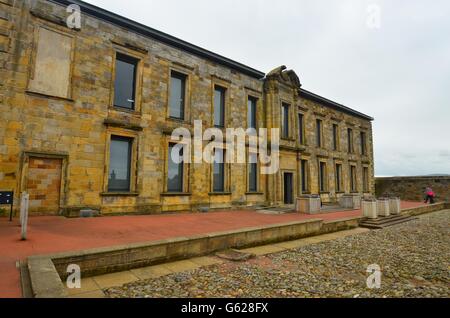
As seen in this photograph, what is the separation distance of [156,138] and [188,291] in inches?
336

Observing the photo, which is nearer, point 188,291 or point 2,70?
point 188,291

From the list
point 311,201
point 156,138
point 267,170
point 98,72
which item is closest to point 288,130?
point 267,170

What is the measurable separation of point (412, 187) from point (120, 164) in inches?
1132

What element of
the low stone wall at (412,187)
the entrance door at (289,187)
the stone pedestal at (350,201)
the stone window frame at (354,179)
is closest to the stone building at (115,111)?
the entrance door at (289,187)

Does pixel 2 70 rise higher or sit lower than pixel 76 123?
Result: higher

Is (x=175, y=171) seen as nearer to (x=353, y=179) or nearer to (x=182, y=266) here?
(x=182, y=266)

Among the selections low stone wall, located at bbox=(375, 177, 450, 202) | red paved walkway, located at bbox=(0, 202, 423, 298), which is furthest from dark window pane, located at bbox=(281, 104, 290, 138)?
low stone wall, located at bbox=(375, 177, 450, 202)

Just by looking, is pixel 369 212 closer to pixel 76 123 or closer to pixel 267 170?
pixel 267 170

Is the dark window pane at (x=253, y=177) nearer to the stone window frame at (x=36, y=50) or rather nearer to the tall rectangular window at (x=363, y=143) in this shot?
Answer: the stone window frame at (x=36, y=50)

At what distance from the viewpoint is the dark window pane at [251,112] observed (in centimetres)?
1608

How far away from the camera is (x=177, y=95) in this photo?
12.9m

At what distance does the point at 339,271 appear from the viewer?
5.43 metres

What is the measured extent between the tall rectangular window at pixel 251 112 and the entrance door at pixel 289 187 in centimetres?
429

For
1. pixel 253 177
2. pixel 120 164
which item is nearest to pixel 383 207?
pixel 253 177
